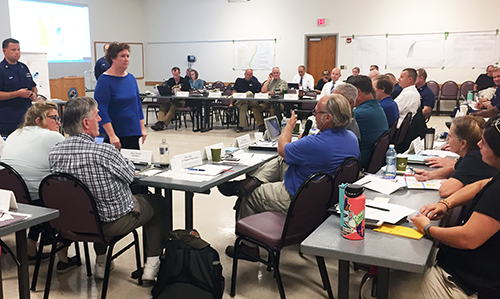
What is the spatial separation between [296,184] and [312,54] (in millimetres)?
10164

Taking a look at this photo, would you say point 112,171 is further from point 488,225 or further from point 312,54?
point 312,54

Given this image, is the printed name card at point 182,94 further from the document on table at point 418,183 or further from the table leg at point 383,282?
the table leg at point 383,282

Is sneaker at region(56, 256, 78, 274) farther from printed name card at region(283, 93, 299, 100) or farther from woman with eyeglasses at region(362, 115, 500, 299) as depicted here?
printed name card at region(283, 93, 299, 100)

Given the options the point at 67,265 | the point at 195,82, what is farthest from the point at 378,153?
the point at 195,82

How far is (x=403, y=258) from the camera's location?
59.2 inches

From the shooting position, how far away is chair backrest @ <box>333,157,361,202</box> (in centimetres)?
240

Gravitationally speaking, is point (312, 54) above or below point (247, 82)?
above

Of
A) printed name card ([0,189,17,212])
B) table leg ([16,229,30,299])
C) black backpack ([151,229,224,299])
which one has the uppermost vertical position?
printed name card ([0,189,17,212])

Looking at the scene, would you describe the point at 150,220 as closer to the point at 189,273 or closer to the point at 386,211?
the point at 189,273

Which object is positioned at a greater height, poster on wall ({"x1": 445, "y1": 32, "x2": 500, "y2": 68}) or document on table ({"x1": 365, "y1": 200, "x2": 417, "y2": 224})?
poster on wall ({"x1": 445, "y1": 32, "x2": 500, "y2": 68})

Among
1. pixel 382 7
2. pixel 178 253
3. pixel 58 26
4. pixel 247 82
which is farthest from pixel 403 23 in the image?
pixel 178 253

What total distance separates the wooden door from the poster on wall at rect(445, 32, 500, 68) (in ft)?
9.36

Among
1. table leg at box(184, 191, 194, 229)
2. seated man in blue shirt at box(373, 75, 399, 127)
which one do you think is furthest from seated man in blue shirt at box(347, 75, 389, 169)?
table leg at box(184, 191, 194, 229)

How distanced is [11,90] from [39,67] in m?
3.10
